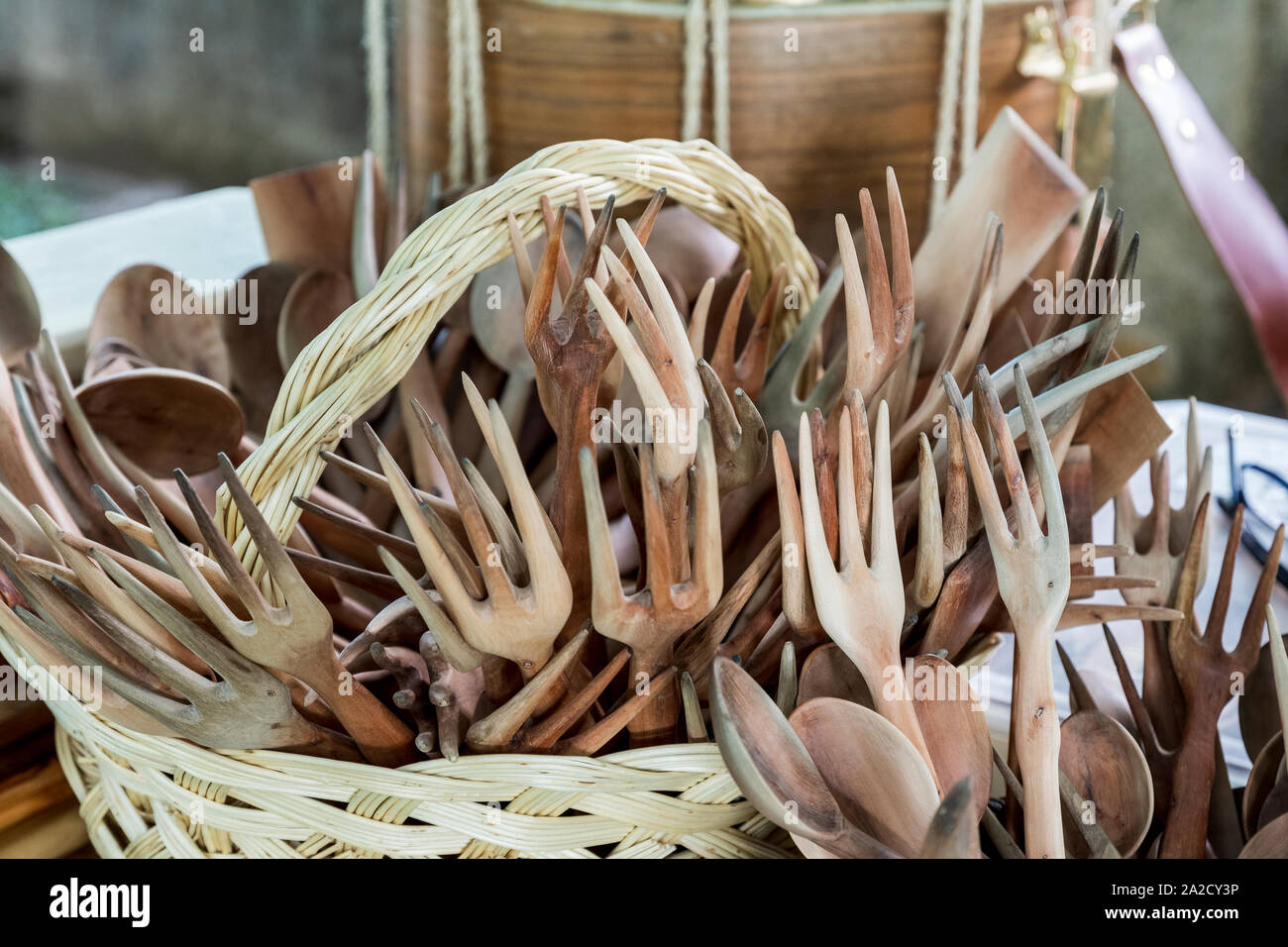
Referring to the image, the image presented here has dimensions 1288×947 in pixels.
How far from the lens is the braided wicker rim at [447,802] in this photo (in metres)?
0.30

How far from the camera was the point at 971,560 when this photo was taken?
1.04ft

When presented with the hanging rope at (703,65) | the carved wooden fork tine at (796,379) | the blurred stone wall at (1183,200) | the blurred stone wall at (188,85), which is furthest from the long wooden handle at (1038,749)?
the blurred stone wall at (188,85)

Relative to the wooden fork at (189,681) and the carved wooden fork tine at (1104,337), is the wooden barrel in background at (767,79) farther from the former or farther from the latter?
the wooden fork at (189,681)

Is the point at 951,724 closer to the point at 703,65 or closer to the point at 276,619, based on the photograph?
the point at 276,619

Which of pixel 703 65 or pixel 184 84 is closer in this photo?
pixel 703 65

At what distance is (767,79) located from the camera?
70 cm

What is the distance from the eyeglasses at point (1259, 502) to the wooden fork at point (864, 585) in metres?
0.28

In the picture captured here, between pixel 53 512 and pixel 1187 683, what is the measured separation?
0.37 metres

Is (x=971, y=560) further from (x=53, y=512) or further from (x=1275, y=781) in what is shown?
(x=53, y=512)

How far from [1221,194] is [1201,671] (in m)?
0.40

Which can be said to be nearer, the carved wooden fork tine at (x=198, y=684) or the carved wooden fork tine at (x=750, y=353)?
the carved wooden fork tine at (x=198, y=684)

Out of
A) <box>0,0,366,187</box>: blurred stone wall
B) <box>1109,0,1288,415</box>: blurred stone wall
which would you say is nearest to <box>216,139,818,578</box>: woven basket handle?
<box>1109,0,1288,415</box>: blurred stone wall

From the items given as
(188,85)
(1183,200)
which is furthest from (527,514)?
(188,85)

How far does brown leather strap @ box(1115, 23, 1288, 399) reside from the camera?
2.06 ft
